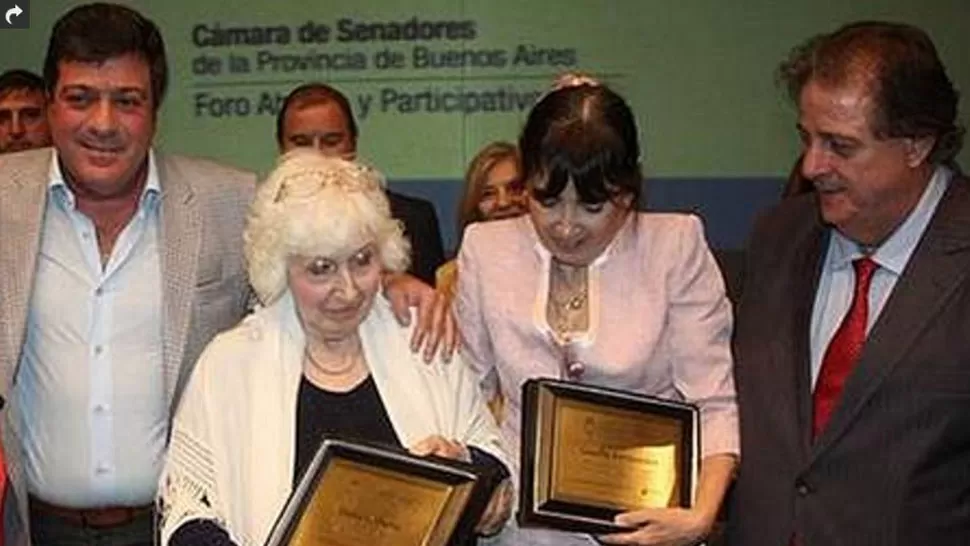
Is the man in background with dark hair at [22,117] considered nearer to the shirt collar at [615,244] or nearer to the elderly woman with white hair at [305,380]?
the elderly woman with white hair at [305,380]

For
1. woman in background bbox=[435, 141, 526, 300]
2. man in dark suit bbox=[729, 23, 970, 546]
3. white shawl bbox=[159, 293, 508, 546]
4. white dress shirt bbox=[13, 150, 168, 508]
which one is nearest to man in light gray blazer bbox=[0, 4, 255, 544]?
white dress shirt bbox=[13, 150, 168, 508]

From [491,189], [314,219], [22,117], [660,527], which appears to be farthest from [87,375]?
[22,117]

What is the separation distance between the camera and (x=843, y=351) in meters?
2.72

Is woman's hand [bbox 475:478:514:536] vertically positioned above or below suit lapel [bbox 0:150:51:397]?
below

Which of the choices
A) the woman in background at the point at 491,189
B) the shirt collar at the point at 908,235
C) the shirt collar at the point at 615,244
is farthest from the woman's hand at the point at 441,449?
the woman in background at the point at 491,189

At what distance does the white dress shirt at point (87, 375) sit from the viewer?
118 inches

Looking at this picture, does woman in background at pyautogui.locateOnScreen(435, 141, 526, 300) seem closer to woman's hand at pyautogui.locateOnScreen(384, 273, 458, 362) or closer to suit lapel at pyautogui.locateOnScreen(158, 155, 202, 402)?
suit lapel at pyautogui.locateOnScreen(158, 155, 202, 402)

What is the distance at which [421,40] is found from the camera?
6.93 meters

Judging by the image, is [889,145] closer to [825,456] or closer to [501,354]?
[825,456]

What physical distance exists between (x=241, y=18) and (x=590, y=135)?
4.61 metres

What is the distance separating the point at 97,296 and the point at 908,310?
59.4 inches

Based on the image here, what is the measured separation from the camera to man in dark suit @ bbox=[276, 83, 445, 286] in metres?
5.16

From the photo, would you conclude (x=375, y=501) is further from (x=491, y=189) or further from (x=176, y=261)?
(x=491, y=189)

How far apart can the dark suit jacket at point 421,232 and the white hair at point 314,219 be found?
238 cm
